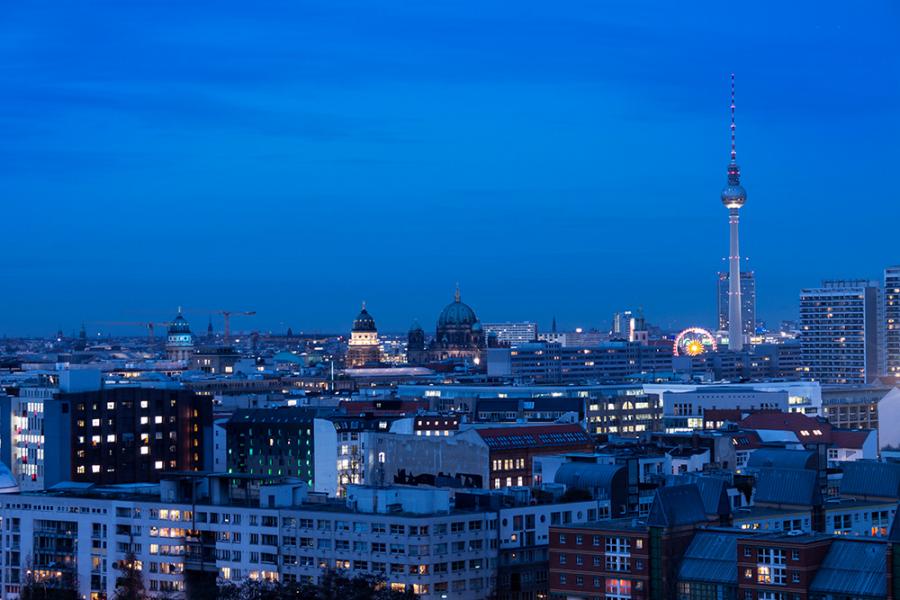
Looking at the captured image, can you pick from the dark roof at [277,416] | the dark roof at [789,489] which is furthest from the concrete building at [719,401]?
the dark roof at [789,489]

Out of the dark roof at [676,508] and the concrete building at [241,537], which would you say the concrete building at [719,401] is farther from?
the dark roof at [676,508]

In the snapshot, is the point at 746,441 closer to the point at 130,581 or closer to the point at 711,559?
the point at 130,581

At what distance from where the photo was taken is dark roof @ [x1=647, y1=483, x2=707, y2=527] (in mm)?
66125

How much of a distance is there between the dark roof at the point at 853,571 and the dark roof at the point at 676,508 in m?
5.56

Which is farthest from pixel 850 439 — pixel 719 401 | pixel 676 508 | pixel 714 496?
pixel 676 508

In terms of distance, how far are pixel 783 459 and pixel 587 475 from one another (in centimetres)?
980

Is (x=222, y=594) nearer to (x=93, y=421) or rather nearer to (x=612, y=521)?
(x=612, y=521)

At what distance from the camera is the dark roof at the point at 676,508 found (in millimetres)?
66125

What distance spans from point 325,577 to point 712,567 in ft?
46.8

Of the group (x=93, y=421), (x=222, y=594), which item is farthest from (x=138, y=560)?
(x=93, y=421)

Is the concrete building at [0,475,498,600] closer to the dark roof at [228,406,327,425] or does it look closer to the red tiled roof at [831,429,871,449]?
the dark roof at [228,406,327,425]

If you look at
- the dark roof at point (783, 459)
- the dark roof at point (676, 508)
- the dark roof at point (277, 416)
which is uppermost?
the dark roof at point (277, 416)

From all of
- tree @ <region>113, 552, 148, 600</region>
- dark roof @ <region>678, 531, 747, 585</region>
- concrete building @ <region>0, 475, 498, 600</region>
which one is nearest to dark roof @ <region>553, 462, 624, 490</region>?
concrete building @ <region>0, 475, 498, 600</region>

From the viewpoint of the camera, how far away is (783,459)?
283ft
